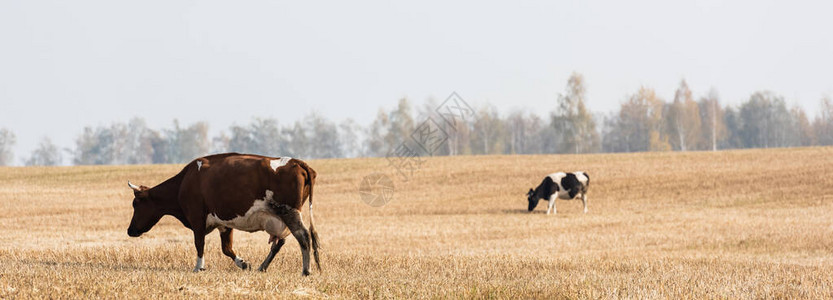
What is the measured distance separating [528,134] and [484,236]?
127 meters

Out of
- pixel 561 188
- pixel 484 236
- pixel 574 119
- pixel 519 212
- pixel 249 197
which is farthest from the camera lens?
pixel 574 119

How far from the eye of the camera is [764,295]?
8.54 meters

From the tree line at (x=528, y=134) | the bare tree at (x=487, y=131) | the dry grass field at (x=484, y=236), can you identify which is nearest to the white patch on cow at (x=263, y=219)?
the dry grass field at (x=484, y=236)

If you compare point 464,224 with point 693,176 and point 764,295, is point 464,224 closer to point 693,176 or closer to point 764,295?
point 764,295

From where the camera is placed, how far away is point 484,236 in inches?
947

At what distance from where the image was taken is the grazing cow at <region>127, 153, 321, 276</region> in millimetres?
9320

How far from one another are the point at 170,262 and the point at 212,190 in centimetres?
310

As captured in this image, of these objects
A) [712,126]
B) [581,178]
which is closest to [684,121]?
[712,126]

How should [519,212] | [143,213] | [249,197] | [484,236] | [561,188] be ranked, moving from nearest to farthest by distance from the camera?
[249,197] → [143,213] → [484,236] → [519,212] → [561,188]

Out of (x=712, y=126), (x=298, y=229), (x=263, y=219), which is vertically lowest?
(x=298, y=229)

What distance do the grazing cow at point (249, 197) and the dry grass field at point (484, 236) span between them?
551mm

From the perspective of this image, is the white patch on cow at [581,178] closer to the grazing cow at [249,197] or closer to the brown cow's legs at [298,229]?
the grazing cow at [249,197]

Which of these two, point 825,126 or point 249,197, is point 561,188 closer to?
point 249,197

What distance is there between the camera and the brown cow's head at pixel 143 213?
10859 millimetres
